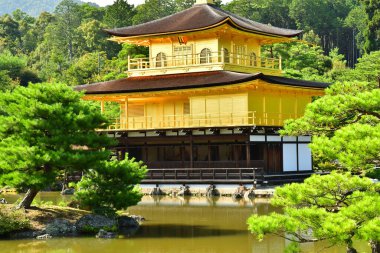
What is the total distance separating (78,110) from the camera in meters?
23.4

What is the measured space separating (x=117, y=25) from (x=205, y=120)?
50.2m

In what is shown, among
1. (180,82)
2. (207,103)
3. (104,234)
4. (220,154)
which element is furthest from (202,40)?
(104,234)

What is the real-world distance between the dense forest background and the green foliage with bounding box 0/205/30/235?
46772 mm

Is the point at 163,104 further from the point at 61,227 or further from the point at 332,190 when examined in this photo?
the point at 332,190

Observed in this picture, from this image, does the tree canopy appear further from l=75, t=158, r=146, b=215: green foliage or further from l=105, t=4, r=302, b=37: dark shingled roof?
l=105, t=4, r=302, b=37: dark shingled roof

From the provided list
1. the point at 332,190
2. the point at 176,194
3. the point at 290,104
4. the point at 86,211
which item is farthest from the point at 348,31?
the point at 332,190

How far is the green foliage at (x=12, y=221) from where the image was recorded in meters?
21.7

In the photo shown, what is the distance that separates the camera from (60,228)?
2247cm

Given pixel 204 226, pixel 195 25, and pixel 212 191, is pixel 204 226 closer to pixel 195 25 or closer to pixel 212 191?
pixel 212 191

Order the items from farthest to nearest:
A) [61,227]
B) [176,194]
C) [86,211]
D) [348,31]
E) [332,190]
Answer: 1. [348,31]
2. [176,194]
3. [86,211]
4. [61,227]
5. [332,190]

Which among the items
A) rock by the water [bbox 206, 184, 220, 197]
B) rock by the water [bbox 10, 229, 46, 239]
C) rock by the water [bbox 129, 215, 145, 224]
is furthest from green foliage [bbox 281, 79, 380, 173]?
rock by the water [bbox 206, 184, 220, 197]

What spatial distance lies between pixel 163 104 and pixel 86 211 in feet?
63.9

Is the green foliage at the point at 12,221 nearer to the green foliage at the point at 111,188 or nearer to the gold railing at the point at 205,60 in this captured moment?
the green foliage at the point at 111,188

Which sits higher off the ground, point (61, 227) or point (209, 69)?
point (209, 69)
